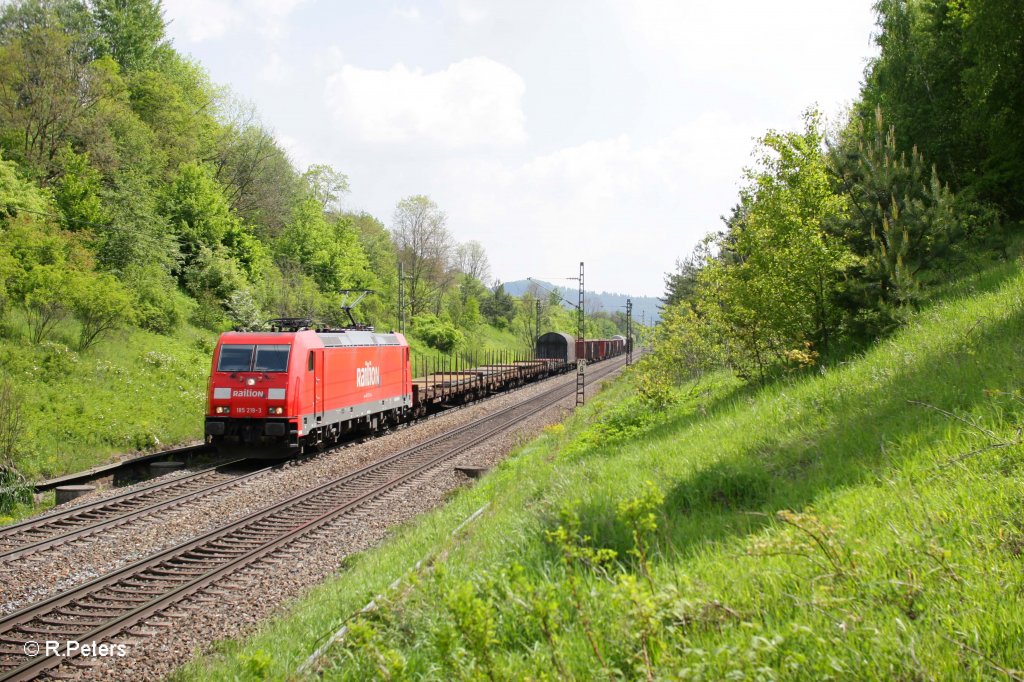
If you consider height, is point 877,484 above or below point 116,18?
below

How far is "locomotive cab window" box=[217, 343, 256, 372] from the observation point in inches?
649

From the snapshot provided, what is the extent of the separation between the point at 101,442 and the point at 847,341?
1730 cm

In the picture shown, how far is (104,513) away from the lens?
460 inches

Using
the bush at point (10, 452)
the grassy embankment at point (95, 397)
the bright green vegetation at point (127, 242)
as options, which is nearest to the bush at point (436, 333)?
the bright green vegetation at point (127, 242)

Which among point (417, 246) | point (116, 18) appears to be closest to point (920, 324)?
point (116, 18)

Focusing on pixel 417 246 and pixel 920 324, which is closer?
pixel 920 324

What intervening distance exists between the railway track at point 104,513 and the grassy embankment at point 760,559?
446 cm

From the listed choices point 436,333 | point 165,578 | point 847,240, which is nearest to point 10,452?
point 165,578

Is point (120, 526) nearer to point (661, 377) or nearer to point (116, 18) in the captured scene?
point (661, 377)

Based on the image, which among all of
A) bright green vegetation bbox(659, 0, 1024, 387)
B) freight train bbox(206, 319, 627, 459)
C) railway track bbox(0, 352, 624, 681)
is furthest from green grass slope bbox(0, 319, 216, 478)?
bright green vegetation bbox(659, 0, 1024, 387)

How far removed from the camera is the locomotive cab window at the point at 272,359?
53.6ft

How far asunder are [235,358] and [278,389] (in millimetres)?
1473

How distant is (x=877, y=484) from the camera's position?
5.61 metres

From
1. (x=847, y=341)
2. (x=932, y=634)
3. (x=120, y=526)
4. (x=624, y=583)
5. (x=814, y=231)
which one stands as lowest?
(x=120, y=526)
